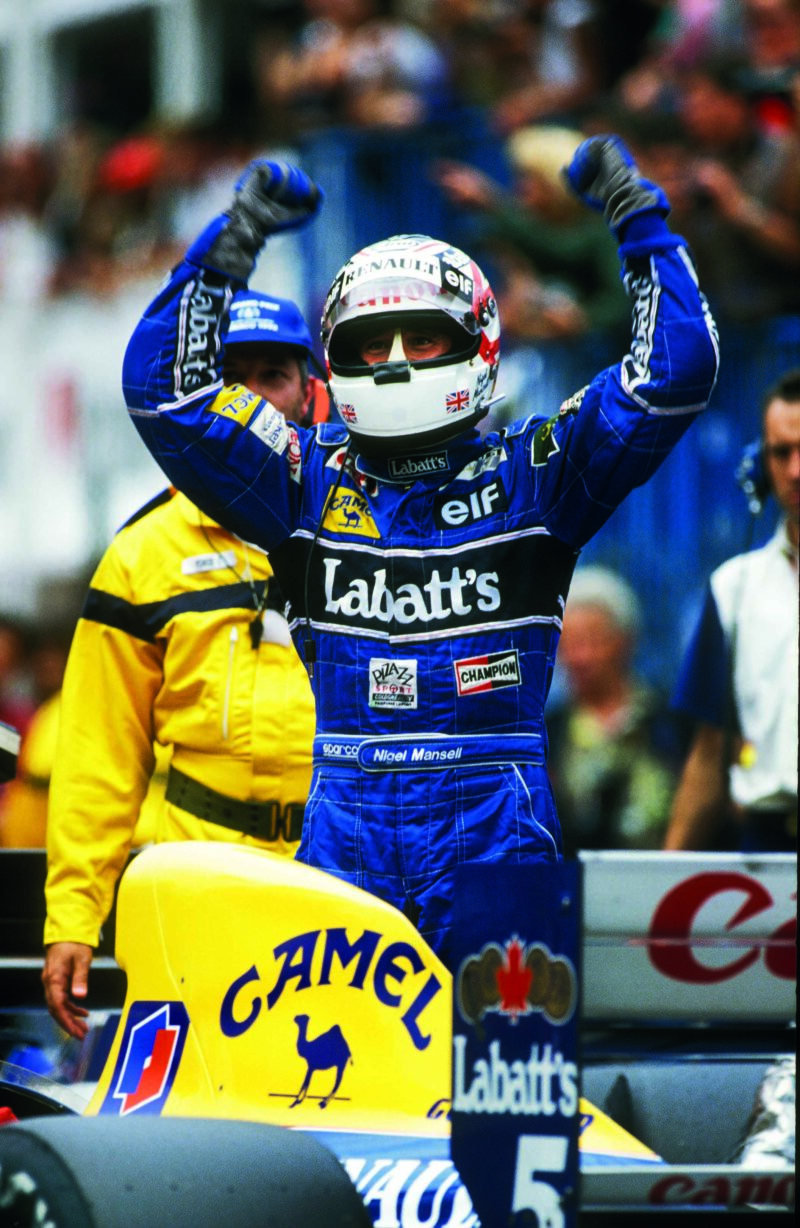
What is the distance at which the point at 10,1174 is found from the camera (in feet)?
8.21

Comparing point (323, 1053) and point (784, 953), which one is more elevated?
point (784, 953)

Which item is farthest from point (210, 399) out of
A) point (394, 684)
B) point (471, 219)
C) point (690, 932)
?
point (471, 219)

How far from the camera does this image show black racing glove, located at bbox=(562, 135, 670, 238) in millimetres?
3328

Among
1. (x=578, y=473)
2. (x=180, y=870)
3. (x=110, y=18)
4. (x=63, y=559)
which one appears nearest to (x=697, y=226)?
(x=578, y=473)

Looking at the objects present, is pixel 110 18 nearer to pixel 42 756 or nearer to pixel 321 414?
pixel 42 756

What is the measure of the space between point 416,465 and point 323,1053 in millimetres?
1067

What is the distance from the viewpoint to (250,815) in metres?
4.32

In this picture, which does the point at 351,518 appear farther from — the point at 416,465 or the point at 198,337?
the point at 198,337

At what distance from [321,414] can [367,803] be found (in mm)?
1602

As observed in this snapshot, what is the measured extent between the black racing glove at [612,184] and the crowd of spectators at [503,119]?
368 cm

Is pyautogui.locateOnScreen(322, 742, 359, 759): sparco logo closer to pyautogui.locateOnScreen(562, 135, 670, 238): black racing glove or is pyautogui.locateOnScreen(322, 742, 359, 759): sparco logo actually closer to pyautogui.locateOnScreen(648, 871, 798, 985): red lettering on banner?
pyautogui.locateOnScreen(648, 871, 798, 985): red lettering on banner

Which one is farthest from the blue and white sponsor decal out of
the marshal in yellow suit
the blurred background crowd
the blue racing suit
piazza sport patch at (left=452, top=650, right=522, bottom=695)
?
the blurred background crowd

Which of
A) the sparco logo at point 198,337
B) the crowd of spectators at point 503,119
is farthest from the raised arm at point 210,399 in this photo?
the crowd of spectators at point 503,119

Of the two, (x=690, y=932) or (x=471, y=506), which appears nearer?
(x=690, y=932)
